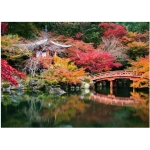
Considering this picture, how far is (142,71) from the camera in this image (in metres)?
8.34

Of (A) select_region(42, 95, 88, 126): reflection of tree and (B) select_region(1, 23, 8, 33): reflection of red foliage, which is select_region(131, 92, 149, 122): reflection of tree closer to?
(A) select_region(42, 95, 88, 126): reflection of tree

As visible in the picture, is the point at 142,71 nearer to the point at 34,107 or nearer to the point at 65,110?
the point at 65,110

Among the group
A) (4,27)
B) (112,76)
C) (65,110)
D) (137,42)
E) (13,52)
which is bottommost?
(65,110)

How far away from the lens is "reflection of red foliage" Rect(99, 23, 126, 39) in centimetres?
856

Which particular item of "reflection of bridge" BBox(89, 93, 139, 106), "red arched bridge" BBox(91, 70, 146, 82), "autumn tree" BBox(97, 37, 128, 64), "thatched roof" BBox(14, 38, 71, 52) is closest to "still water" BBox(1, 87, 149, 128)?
"reflection of bridge" BBox(89, 93, 139, 106)

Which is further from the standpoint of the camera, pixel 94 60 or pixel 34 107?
pixel 94 60

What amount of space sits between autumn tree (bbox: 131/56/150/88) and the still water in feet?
0.84

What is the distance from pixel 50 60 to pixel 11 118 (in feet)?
11.8

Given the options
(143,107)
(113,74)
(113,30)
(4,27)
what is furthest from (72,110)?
(113,74)

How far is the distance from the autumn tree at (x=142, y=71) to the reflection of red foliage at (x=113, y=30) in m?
1.08

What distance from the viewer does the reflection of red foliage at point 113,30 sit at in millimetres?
8562

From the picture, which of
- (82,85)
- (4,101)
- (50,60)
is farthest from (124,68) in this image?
(4,101)

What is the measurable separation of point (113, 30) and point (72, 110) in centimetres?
359

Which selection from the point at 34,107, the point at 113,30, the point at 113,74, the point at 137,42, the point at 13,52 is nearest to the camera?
the point at 34,107
